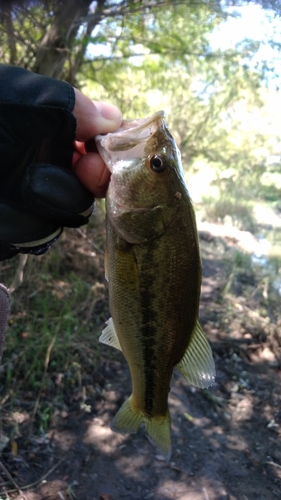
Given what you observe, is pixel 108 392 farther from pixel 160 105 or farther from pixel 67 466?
pixel 160 105

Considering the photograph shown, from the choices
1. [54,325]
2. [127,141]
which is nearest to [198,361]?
[127,141]

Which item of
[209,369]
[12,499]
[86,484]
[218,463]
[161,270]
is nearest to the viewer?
[161,270]

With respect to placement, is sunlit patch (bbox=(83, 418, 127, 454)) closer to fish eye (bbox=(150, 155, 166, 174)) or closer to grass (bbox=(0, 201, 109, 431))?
grass (bbox=(0, 201, 109, 431))

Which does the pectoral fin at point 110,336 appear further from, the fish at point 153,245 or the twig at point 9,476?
the twig at point 9,476

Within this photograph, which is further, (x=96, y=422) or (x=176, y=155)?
(x=96, y=422)

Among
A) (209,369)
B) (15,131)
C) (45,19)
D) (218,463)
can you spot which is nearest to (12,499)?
(218,463)

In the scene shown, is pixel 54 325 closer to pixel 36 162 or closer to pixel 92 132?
pixel 36 162

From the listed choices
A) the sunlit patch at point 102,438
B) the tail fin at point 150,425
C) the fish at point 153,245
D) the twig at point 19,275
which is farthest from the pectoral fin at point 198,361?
the twig at point 19,275
